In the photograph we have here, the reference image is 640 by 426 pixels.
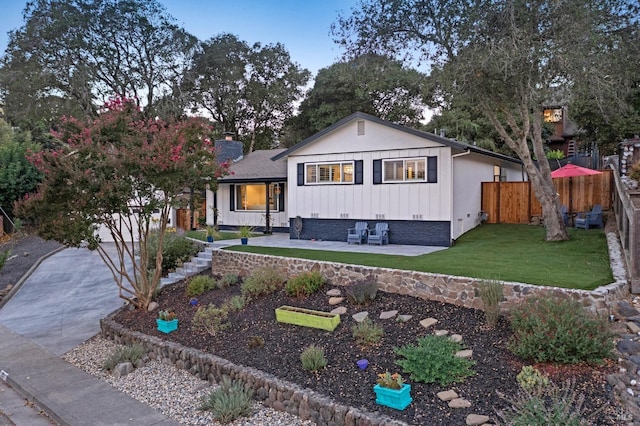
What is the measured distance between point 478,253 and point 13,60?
84.0 feet

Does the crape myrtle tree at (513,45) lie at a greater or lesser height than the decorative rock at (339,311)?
greater

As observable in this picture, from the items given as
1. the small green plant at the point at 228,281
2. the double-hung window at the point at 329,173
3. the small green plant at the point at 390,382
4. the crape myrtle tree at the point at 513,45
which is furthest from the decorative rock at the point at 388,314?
the double-hung window at the point at 329,173

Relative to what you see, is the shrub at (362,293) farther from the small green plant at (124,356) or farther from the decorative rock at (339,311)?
the small green plant at (124,356)

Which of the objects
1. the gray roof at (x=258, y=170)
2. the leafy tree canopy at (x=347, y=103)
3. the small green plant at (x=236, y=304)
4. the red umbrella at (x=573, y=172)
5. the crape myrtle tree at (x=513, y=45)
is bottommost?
the small green plant at (x=236, y=304)

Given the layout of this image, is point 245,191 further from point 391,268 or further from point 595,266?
point 595,266

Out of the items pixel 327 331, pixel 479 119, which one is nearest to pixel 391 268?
pixel 327 331

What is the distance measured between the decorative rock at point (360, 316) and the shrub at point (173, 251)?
22.9 feet

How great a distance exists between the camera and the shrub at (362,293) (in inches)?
305

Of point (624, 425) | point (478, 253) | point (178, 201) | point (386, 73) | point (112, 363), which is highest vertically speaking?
point (386, 73)

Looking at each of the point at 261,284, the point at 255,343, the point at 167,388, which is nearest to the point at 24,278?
the point at 261,284

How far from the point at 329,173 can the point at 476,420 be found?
11183 mm

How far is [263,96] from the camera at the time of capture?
1243 inches

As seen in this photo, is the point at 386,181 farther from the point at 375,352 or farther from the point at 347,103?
the point at 347,103

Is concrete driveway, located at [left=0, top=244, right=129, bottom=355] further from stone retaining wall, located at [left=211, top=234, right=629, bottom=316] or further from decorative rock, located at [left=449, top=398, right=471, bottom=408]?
decorative rock, located at [left=449, top=398, right=471, bottom=408]
